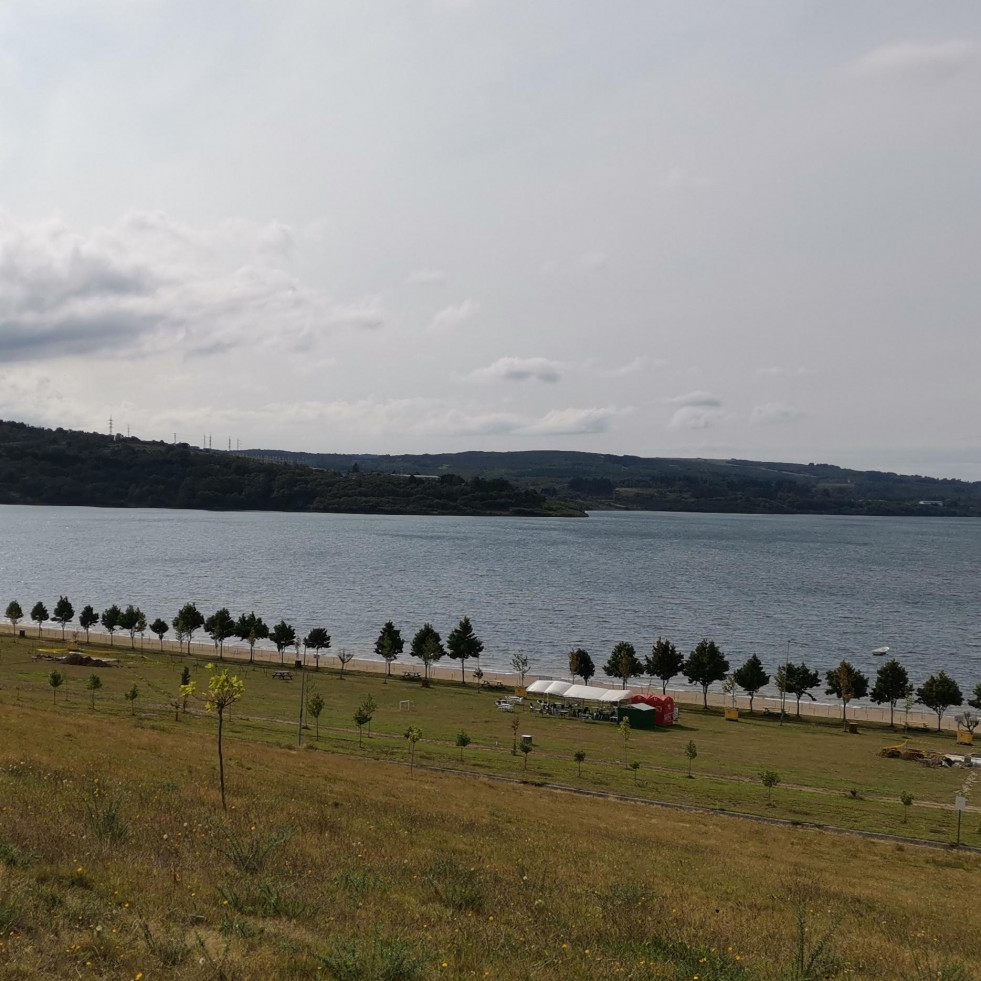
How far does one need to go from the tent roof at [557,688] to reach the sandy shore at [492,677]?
8.83 meters

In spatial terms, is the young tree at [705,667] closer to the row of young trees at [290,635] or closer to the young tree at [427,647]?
the row of young trees at [290,635]

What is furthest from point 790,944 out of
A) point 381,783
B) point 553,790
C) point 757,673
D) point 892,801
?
point 757,673

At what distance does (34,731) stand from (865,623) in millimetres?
135124

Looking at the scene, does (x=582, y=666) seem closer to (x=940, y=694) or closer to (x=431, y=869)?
(x=940, y=694)

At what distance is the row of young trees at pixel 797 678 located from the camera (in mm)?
76875

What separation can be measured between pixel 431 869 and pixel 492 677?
268 ft

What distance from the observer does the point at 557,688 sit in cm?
8106

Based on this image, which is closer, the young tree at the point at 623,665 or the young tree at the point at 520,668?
the young tree at the point at 623,665

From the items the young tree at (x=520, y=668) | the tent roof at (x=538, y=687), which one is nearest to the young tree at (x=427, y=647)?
the young tree at (x=520, y=668)

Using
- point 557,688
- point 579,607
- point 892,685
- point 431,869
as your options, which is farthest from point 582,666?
point 431,869

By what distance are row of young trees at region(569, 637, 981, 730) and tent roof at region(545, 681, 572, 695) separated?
8.51 metres

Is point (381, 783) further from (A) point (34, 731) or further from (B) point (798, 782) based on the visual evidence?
(B) point (798, 782)

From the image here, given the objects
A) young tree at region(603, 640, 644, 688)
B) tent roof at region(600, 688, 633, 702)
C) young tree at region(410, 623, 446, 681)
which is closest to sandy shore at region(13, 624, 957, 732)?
young tree at region(603, 640, 644, 688)

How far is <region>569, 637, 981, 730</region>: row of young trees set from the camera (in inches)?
3027
